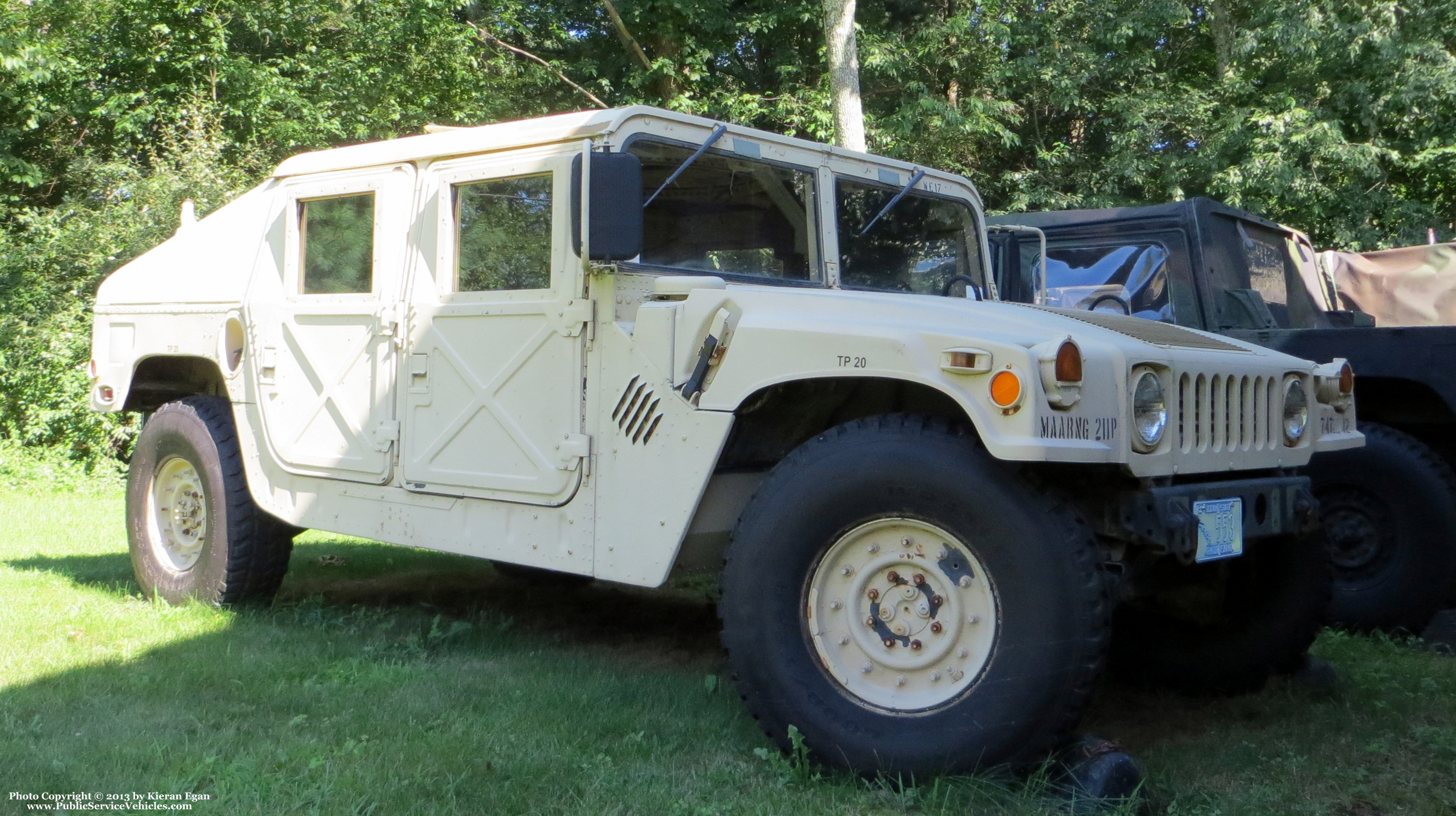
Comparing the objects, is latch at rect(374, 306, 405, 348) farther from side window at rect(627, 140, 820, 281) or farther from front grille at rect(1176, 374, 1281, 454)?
front grille at rect(1176, 374, 1281, 454)

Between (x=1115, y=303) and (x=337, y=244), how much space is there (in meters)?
3.52

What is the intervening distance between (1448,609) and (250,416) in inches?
226

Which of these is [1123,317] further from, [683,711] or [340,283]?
[340,283]

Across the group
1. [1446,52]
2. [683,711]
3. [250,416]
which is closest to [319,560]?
[250,416]

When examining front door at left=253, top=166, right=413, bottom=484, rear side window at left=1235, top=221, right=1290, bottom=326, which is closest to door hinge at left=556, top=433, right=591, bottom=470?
front door at left=253, top=166, right=413, bottom=484

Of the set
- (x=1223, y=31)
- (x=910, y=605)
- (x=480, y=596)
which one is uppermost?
(x=1223, y=31)

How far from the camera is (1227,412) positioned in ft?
11.6

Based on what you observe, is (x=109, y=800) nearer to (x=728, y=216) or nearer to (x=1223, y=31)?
(x=728, y=216)

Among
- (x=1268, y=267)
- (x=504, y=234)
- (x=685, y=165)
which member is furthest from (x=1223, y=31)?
(x=504, y=234)

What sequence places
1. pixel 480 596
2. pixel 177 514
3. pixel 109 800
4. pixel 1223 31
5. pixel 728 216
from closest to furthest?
pixel 109 800 < pixel 728 216 < pixel 177 514 < pixel 480 596 < pixel 1223 31

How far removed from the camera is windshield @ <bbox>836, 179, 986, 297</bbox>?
4.69 metres

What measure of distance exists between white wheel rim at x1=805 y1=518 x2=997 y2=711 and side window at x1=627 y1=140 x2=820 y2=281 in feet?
A: 4.47

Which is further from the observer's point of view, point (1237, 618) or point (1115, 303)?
point (1115, 303)

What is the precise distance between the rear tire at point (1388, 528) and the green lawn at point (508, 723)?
21 centimetres
